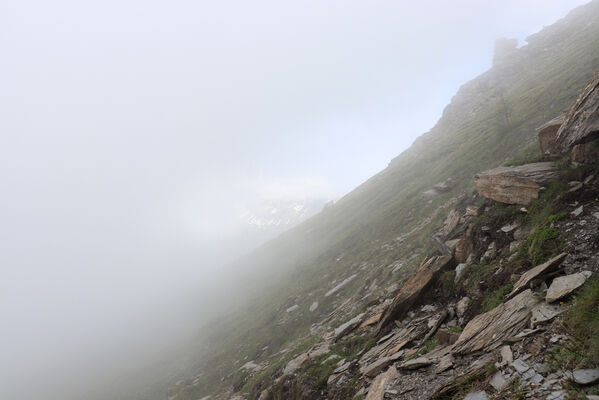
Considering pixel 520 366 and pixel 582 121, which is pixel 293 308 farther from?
pixel 582 121

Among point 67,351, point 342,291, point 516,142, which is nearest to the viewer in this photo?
point 342,291

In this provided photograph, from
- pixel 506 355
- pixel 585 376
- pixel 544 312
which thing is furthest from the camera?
pixel 544 312

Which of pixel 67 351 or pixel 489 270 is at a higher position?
pixel 67 351

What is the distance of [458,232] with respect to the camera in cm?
1725

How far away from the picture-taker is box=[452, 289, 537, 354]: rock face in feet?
26.4

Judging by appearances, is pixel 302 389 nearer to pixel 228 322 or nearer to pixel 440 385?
pixel 440 385

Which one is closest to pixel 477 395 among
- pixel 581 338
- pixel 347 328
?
pixel 581 338

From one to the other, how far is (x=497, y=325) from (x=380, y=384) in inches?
174

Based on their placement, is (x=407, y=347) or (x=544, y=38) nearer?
(x=407, y=347)

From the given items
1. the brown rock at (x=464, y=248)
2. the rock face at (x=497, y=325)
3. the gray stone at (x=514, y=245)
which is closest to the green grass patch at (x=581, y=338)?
the rock face at (x=497, y=325)

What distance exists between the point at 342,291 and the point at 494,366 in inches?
892

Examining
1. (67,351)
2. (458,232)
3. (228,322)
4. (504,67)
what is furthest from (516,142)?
(67,351)

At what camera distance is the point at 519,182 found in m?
13.8

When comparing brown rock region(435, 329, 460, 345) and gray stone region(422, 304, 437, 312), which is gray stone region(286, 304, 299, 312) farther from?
brown rock region(435, 329, 460, 345)
